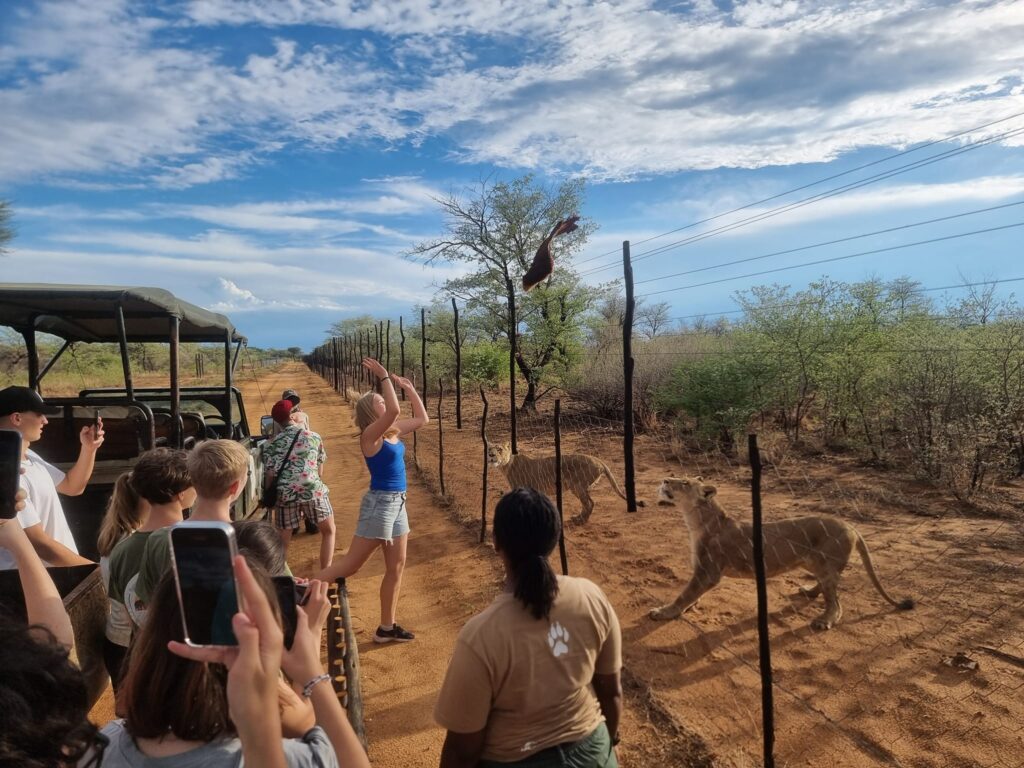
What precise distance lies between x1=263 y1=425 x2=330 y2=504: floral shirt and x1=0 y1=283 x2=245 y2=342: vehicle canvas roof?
142 centimetres

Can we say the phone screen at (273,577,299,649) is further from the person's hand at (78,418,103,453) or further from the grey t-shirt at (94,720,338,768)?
the person's hand at (78,418,103,453)

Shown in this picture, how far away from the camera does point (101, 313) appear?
5785 mm

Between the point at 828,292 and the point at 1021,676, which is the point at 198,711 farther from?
the point at 828,292

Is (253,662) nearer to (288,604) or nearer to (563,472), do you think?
(288,604)

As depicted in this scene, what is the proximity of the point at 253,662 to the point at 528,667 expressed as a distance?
874mm

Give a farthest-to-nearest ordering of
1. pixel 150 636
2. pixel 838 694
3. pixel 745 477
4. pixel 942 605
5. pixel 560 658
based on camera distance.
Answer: pixel 745 477 < pixel 942 605 < pixel 838 694 < pixel 560 658 < pixel 150 636

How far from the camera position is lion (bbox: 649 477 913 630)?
4.68 m

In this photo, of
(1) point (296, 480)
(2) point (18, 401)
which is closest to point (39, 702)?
(2) point (18, 401)

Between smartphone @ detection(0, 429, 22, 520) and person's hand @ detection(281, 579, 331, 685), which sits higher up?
smartphone @ detection(0, 429, 22, 520)

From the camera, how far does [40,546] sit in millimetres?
2619

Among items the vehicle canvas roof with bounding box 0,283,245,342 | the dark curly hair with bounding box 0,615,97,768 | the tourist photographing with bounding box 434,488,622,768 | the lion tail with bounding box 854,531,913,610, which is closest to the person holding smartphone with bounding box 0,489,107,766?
the dark curly hair with bounding box 0,615,97,768

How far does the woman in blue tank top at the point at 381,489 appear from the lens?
12.9 ft

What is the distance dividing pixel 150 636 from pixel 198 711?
18 cm

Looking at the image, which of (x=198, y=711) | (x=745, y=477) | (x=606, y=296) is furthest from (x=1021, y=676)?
(x=606, y=296)
